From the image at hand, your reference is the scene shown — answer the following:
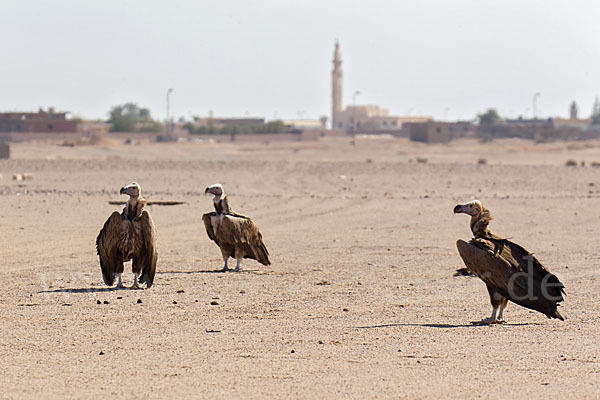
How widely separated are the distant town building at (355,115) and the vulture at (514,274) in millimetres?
144648

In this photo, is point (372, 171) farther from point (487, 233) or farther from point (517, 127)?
point (517, 127)

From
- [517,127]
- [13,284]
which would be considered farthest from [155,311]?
[517,127]

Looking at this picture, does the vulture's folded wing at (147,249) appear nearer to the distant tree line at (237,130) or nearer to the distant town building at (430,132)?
the distant town building at (430,132)

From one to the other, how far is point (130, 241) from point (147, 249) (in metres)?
0.25

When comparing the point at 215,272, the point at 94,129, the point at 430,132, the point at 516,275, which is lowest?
the point at 94,129

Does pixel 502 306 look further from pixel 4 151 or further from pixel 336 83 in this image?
pixel 336 83

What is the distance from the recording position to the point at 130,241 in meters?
12.8

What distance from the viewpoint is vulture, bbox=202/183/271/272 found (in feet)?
48.7

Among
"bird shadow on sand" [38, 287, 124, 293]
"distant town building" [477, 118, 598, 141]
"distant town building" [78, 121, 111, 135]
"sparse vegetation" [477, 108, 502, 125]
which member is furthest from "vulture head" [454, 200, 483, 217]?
"sparse vegetation" [477, 108, 502, 125]

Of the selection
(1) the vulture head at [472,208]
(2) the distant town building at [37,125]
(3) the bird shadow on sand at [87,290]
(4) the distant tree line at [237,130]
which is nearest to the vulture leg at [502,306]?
(1) the vulture head at [472,208]

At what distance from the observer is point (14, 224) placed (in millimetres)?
21500

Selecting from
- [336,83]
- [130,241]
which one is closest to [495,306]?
[130,241]

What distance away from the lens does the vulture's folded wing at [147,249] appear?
42.1 feet

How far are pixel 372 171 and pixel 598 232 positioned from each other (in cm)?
2430
